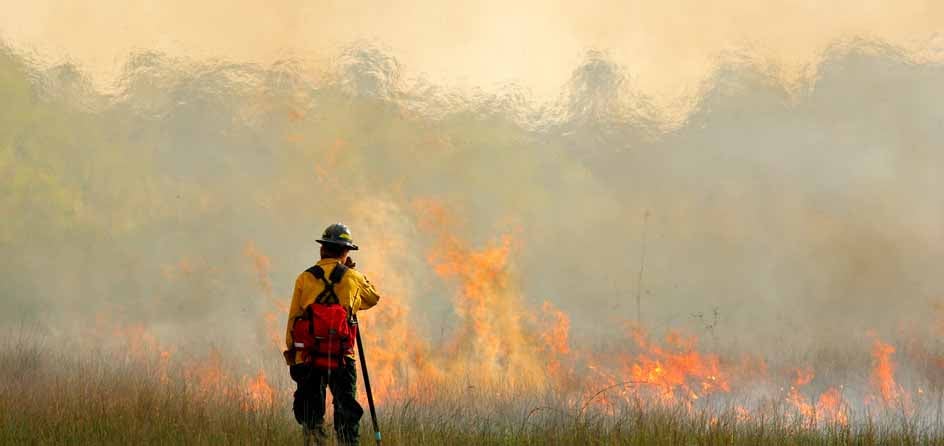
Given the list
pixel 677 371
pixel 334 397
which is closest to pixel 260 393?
→ pixel 334 397

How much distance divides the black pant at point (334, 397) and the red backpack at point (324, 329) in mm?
175

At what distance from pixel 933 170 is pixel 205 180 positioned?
19.2 meters

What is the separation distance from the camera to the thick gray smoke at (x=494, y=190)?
25.1m

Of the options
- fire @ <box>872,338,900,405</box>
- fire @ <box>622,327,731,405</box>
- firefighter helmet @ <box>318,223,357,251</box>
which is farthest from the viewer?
fire @ <box>622,327,731,405</box>

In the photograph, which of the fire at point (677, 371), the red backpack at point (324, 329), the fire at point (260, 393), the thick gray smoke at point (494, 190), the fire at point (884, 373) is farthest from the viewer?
the thick gray smoke at point (494, 190)

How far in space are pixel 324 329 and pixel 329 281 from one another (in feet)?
A: 1.80

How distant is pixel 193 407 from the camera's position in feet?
47.9

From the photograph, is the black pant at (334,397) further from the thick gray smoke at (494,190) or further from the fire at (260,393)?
the thick gray smoke at (494,190)

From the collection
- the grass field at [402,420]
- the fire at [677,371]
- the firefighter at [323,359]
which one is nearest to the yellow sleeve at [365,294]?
the firefighter at [323,359]

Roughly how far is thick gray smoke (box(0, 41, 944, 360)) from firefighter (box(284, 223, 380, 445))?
412 inches

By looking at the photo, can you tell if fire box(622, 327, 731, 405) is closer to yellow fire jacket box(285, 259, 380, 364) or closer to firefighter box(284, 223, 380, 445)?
firefighter box(284, 223, 380, 445)

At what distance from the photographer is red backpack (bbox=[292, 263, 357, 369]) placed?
11.9m

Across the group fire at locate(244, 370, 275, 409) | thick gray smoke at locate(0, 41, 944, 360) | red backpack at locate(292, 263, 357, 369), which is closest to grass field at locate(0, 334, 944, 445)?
fire at locate(244, 370, 275, 409)

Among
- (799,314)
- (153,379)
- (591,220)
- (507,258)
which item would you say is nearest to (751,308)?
(799,314)
